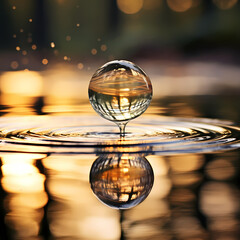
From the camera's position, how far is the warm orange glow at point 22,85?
15633 millimetres

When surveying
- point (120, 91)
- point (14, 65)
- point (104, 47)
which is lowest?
point (14, 65)

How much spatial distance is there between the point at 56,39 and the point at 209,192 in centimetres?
3459

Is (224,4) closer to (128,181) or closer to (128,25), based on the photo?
(128,25)

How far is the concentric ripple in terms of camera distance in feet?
23.6

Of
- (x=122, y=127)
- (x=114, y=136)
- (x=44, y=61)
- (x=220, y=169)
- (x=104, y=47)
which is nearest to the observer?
(x=220, y=169)

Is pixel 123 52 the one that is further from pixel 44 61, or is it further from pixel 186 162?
pixel 186 162

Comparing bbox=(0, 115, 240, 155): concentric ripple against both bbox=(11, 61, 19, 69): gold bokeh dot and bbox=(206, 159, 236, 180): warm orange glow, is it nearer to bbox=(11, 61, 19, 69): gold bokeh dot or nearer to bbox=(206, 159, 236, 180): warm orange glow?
bbox=(206, 159, 236, 180): warm orange glow

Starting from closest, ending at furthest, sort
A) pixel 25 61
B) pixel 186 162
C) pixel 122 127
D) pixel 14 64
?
1. pixel 186 162
2. pixel 122 127
3. pixel 14 64
4. pixel 25 61

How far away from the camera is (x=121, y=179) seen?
5750mm

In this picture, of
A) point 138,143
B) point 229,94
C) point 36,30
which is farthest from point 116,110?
point 36,30

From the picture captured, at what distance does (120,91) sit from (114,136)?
1.53ft

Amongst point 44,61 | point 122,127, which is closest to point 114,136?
point 122,127

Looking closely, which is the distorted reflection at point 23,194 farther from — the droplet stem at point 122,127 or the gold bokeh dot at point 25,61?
the gold bokeh dot at point 25,61

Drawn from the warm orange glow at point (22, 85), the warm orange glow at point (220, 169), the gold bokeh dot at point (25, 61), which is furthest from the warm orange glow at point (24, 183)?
the gold bokeh dot at point (25, 61)
